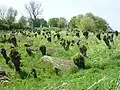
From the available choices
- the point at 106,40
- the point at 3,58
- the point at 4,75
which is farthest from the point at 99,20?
the point at 4,75

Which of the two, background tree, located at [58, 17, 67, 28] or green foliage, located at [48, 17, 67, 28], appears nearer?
background tree, located at [58, 17, 67, 28]

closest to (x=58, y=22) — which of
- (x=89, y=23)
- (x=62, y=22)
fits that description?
(x=62, y=22)

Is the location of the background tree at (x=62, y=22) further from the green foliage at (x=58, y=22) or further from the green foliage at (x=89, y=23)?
the green foliage at (x=89, y=23)

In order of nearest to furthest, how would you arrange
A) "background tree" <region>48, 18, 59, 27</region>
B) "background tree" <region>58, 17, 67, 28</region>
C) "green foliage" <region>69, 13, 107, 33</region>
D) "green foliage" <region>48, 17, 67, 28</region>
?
"green foliage" <region>69, 13, 107, 33</region> < "background tree" <region>58, 17, 67, 28</region> < "green foliage" <region>48, 17, 67, 28</region> < "background tree" <region>48, 18, 59, 27</region>

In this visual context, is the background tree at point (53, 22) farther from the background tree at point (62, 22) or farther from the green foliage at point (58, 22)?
the background tree at point (62, 22)

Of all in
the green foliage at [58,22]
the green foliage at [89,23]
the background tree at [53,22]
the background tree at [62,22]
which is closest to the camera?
the green foliage at [89,23]

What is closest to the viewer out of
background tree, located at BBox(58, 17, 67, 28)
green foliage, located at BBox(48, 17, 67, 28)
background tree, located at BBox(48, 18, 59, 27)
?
background tree, located at BBox(58, 17, 67, 28)

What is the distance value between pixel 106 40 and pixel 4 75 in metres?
23.7

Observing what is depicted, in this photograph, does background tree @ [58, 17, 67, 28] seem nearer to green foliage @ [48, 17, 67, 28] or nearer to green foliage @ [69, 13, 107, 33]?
green foliage @ [48, 17, 67, 28]

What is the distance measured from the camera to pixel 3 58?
3116 cm

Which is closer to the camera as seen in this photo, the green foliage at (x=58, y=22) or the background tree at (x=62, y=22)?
the background tree at (x=62, y=22)

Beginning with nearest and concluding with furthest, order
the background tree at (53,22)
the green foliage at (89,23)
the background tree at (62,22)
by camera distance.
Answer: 1. the green foliage at (89,23)
2. the background tree at (62,22)
3. the background tree at (53,22)

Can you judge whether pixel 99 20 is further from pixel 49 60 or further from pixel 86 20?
pixel 49 60

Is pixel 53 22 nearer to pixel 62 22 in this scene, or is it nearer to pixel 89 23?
pixel 62 22
